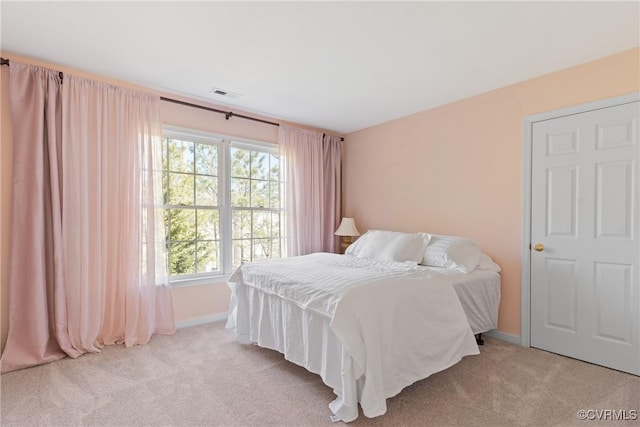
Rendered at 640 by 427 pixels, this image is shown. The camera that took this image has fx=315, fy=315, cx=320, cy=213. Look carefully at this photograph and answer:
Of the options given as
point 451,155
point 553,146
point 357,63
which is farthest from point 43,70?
point 553,146

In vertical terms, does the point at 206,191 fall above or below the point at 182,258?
above

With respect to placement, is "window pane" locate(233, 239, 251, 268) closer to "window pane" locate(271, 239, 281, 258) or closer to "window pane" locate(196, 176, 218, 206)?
"window pane" locate(271, 239, 281, 258)

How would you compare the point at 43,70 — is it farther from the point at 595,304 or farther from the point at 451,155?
the point at 595,304

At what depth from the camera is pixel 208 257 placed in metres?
3.66

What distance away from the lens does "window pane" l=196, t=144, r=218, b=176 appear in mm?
3578

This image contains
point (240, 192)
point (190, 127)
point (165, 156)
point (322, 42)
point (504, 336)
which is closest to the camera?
point (322, 42)

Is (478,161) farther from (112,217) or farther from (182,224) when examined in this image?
(112,217)

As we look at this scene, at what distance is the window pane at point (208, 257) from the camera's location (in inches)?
142

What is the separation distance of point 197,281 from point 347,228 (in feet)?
6.66

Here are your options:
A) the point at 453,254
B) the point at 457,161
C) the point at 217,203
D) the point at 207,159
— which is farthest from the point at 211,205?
the point at 457,161

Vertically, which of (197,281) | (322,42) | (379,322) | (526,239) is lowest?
(197,281)

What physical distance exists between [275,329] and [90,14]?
2520 millimetres

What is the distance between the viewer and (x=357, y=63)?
2623mm

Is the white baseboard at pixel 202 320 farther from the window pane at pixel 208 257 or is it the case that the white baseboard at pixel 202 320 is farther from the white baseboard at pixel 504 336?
the white baseboard at pixel 504 336
